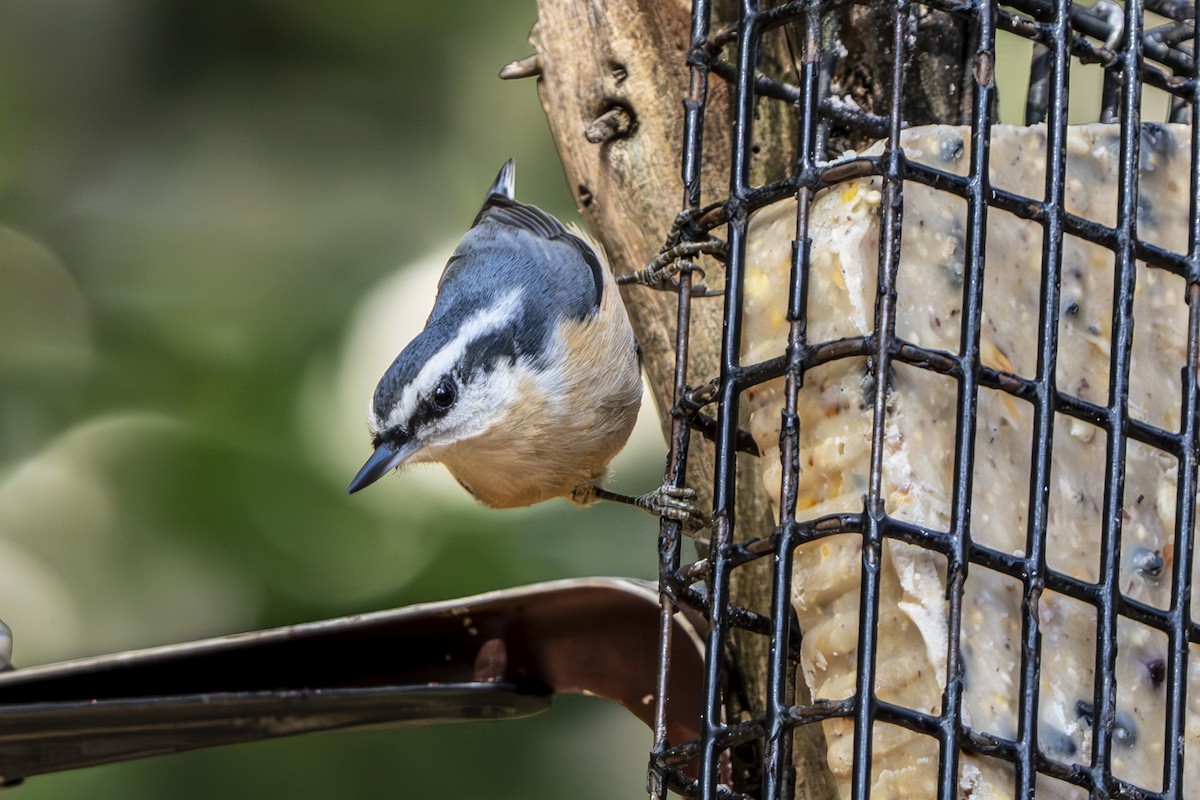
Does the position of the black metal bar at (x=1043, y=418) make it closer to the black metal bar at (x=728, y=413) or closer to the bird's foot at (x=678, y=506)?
the black metal bar at (x=728, y=413)

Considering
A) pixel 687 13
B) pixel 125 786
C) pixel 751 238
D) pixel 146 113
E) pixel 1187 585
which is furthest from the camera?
pixel 146 113

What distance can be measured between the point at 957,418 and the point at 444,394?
4.17ft

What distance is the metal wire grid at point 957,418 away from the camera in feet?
4.76

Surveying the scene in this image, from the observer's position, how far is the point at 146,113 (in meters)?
4.16

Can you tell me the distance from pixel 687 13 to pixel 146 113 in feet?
8.05

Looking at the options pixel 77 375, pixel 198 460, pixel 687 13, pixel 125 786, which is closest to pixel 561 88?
pixel 687 13

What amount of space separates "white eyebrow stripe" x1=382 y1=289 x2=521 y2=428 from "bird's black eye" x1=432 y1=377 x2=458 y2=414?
0.05ft

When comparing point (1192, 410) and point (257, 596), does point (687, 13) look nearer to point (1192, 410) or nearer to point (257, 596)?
point (1192, 410)

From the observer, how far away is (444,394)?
2564 millimetres

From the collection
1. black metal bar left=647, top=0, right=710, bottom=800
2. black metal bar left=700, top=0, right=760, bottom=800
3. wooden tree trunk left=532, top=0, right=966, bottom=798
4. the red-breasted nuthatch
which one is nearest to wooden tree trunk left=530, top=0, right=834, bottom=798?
wooden tree trunk left=532, top=0, right=966, bottom=798

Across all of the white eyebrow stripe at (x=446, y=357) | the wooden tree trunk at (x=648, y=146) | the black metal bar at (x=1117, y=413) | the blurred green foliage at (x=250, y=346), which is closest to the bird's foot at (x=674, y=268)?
the wooden tree trunk at (x=648, y=146)

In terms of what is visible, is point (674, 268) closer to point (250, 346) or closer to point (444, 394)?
point (444, 394)

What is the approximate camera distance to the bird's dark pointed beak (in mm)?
2490

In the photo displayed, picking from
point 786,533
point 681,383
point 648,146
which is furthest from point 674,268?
point 786,533
